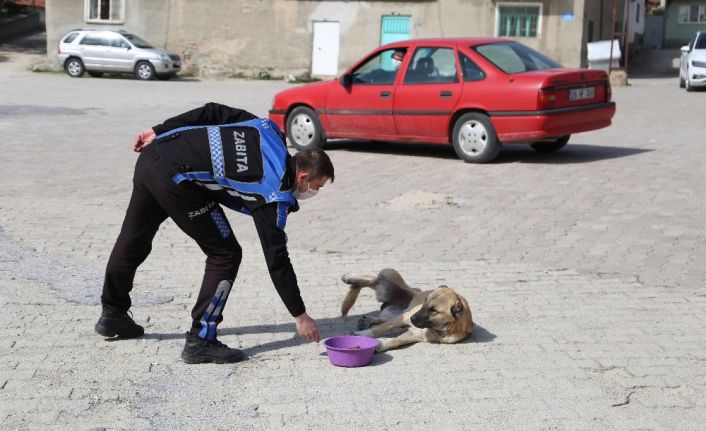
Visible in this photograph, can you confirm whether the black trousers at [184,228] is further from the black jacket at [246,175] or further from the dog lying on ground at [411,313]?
the dog lying on ground at [411,313]

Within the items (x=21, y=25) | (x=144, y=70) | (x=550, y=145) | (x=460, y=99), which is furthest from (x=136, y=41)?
(x=460, y=99)

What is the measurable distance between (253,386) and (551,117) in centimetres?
799

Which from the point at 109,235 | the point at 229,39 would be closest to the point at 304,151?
the point at 109,235

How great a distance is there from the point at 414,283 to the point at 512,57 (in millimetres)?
6592

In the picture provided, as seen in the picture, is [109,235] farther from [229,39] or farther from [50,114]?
[229,39]

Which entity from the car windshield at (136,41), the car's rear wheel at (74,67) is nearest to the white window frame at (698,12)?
the car windshield at (136,41)

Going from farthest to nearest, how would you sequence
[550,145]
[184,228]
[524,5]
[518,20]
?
1. [518,20]
2. [524,5]
3. [550,145]
4. [184,228]

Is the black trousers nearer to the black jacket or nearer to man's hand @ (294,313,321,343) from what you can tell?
the black jacket

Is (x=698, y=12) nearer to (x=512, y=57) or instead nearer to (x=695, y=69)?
(x=695, y=69)

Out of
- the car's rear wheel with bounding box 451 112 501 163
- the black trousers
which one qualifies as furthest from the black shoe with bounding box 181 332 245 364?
the car's rear wheel with bounding box 451 112 501 163

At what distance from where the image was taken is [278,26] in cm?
3584

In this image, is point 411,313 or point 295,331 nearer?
point 411,313

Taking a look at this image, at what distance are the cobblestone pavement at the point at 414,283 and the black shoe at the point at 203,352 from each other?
0.19ft

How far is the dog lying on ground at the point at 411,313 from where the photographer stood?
19.1 ft
